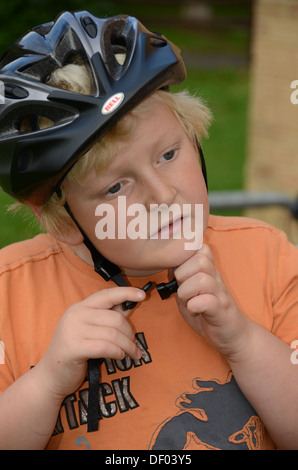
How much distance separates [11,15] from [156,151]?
350 centimetres

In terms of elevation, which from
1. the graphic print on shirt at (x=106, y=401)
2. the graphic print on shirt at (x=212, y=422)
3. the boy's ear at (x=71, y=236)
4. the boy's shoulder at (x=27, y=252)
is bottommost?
the graphic print on shirt at (x=212, y=422)

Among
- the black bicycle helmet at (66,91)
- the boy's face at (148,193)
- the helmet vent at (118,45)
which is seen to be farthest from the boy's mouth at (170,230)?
the helmet vent at (118,45)

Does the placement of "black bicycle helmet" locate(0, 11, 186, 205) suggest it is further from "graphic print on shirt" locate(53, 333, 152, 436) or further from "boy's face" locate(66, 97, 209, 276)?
"graphic print on shirt" locate(53, 333, 152, 436)

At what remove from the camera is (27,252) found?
7.97ft

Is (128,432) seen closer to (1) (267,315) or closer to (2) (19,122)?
(1) (267,315)

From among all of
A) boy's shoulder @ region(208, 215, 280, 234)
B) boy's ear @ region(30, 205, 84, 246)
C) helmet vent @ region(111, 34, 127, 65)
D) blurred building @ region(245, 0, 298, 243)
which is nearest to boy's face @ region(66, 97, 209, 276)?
boy's ear @ region(30, 205, 84, 246)

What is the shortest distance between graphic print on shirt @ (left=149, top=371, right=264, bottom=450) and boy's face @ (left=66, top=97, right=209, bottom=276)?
1.44ft

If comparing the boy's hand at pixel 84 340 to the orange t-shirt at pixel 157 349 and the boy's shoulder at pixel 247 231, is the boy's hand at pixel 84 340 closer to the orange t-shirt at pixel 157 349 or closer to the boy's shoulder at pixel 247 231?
the orange t-shirt at pixel 157 349

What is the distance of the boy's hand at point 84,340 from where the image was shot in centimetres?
202

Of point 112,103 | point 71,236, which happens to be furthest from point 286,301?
point 112,103

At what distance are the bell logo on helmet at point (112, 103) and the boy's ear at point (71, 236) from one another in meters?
0.47

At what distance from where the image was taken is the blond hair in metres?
2.04

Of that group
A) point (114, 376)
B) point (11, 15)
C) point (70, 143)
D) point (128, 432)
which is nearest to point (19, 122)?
point (70, 143)

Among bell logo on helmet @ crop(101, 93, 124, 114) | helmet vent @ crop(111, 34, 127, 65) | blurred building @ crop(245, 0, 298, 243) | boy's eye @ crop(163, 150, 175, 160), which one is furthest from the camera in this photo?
blurred building @ crop(245, 0, 298, 243)
